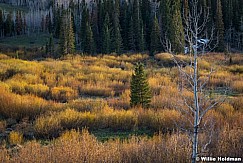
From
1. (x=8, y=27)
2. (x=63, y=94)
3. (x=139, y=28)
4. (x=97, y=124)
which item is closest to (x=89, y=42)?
(x=139, y=28)

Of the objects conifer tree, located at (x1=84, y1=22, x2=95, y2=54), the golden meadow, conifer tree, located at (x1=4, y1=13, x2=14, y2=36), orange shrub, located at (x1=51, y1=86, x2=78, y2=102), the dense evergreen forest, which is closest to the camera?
the golden meadow

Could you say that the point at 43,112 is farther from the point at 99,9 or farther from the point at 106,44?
the point at 99,9

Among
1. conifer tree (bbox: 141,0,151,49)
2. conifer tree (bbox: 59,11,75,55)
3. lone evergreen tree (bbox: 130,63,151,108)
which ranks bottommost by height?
lone evergreen tree (bbox: 130,63,151,108)

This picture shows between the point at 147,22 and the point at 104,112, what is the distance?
41.4 m

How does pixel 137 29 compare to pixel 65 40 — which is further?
pixel 137 29

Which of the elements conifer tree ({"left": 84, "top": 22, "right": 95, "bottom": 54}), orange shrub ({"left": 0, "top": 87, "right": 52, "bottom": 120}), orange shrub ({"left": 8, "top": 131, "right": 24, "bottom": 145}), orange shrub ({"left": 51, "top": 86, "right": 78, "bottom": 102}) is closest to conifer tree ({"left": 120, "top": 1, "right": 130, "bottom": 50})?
conifer tree ({"left": 84, "top": 22, "right": 95, "bottom": 54})

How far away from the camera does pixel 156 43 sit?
126 feet

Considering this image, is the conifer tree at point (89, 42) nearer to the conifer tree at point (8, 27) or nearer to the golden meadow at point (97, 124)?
the golden meadow at point (97, 124)

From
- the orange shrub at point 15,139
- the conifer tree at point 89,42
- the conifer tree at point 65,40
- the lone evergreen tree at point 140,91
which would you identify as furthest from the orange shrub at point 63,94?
the conifer tree at point 89,42

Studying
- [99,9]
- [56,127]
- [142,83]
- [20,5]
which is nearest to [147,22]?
[99,9]

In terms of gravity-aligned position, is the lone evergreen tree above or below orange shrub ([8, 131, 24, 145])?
above

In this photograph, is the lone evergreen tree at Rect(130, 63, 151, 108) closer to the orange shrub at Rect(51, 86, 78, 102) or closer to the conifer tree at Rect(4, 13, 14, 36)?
the orange shrub at Rect(51, 86, 78, 102)

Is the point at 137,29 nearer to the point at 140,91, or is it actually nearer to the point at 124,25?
the point at 124,25

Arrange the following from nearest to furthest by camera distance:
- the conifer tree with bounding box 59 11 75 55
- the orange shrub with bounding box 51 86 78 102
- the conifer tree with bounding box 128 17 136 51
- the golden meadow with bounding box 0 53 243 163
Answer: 1. the golden meadow with bounding box 0 53 243 163
2. the orange shrub with bounding box 51 86 78 102
3. the conifer tree with bounding box 59 11 75 55
4. the conifer tree with bounding box 128 17 136 51
